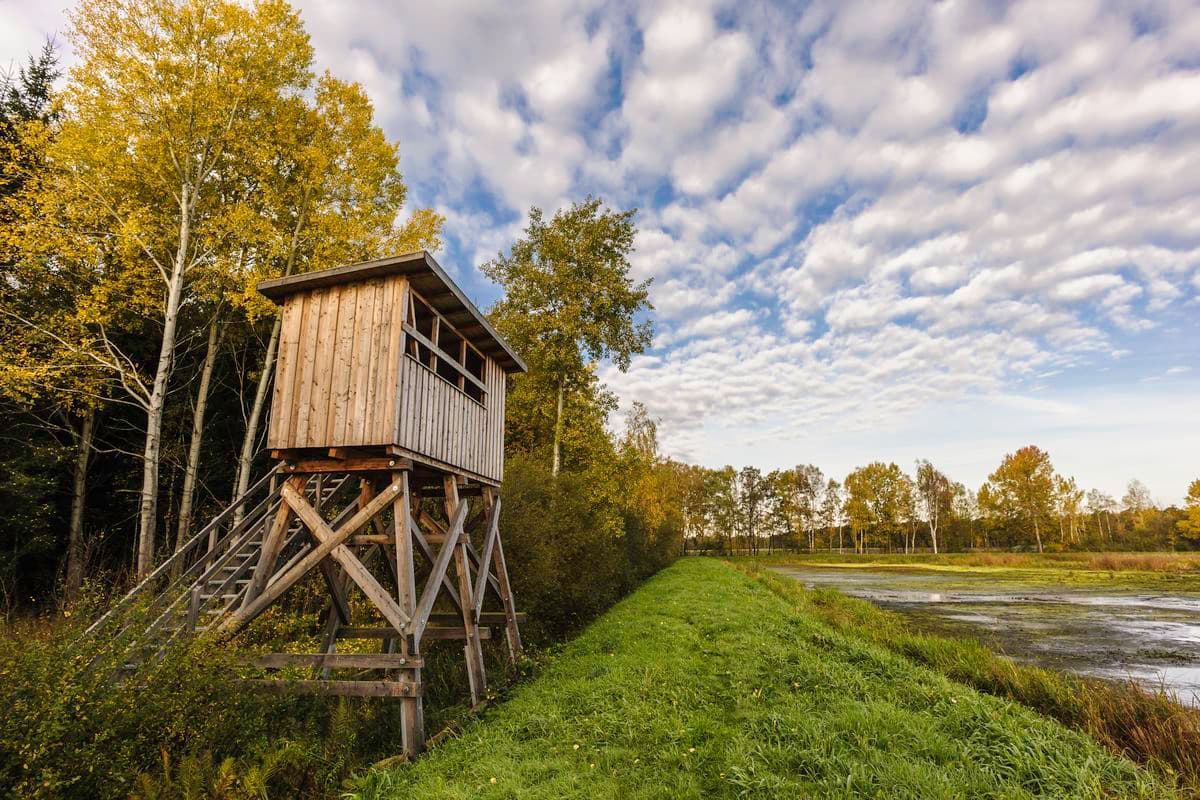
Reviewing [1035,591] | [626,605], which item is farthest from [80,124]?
[1035,591]

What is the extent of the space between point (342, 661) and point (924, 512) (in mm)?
76550

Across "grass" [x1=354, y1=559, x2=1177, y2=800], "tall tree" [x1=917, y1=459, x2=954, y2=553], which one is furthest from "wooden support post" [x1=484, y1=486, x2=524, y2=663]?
"tall tree" [x1=917, y1=459, x2=954, y2=553]

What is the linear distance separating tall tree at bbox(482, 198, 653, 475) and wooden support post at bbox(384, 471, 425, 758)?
1052cm

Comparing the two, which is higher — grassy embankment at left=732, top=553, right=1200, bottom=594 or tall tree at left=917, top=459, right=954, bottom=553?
tall tree at left=917, top=459, right=954, bottom=553

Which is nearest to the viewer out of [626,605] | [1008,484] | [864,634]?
[864,634]

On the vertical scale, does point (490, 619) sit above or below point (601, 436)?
below

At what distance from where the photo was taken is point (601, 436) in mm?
19141

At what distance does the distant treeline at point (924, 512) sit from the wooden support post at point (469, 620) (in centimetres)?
5249

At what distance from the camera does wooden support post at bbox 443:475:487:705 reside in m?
8.13

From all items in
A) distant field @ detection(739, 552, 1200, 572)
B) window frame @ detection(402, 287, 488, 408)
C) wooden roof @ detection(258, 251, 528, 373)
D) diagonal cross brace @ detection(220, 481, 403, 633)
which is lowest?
distant field @ detection(739, 552, 1200, 572)

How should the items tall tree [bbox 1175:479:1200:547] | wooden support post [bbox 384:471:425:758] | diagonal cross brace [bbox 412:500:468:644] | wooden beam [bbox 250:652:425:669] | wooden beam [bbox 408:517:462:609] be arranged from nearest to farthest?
wooden support post [bbox 384:471:425:758] < wooden beam [bbox 250:652:425:669] < diagonal cross brace [bbox 412:500:468:644] < wooden beam [bbox 408:517:462:609] < tall tree [bbox 1175:479:1200:547]

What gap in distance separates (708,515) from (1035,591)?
44.6 m

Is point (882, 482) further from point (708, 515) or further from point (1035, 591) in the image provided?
point (1035, 591)

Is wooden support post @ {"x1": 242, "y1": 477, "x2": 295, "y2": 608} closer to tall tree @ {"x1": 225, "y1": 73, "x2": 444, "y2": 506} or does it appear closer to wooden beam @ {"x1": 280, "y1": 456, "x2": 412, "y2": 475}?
wooden beam @ {"x1": 280, "y1": 456, "x2": 412, "y2": 475}
